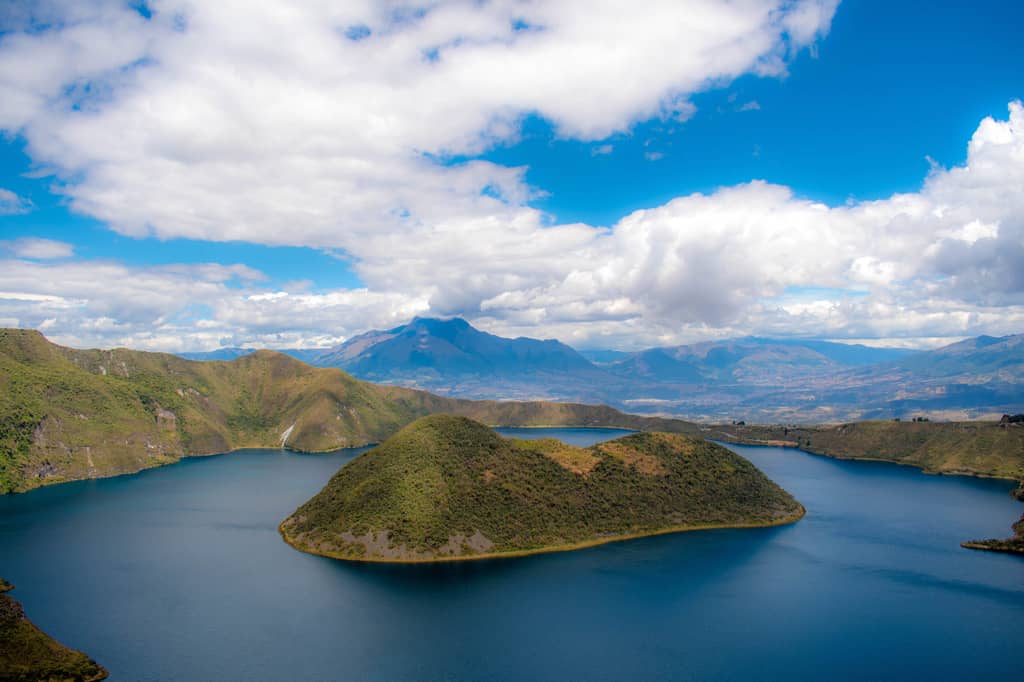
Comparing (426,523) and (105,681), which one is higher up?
(426,523)

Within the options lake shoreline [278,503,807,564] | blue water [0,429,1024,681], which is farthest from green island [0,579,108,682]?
lake shoreline [278,503,807,564]

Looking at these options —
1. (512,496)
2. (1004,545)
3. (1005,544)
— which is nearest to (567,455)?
(512,496)

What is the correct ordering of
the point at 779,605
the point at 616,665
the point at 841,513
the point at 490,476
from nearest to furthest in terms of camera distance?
1. the point at 616,665
2. the point at 779,605
3. the point at 490,476
4. the point at 841,513

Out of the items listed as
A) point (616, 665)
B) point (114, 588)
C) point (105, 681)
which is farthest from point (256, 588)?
point (616, 665)

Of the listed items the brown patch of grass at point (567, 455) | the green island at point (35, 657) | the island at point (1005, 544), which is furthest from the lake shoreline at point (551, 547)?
the green island at point (35, 657)

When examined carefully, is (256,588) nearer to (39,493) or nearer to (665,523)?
(665,523)

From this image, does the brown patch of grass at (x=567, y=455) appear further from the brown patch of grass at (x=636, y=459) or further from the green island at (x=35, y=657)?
the green island at (x=35, y=657)
